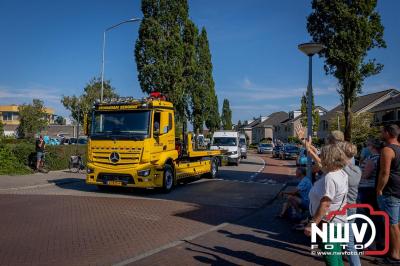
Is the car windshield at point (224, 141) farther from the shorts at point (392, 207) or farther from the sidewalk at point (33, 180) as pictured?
the shorts at point (392, 207)

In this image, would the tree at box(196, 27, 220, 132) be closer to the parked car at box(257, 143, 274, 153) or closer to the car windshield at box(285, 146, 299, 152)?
the car windshield at box(285, 146, 299, 152)

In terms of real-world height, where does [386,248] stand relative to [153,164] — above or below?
below

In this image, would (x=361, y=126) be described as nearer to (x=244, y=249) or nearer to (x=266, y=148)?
(x=266, y=148)

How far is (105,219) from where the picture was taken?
30.1ft

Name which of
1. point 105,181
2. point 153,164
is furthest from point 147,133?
point 105,181

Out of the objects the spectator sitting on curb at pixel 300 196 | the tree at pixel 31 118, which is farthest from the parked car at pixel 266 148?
the spectator sitting on curb at pixel 300 196

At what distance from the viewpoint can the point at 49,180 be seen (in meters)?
16.5

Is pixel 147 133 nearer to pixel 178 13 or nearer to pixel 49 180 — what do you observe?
pixel 49 180

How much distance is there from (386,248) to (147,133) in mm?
8446

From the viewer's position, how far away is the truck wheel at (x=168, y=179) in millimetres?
13697

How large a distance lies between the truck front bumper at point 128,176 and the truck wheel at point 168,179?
301mm

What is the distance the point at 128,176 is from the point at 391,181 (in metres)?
8.82

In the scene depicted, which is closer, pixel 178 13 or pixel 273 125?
pixel 178 13

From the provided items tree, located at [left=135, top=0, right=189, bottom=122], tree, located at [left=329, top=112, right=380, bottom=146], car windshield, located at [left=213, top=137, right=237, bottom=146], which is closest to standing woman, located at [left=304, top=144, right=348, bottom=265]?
tree, located at [left=135, top=0, right=189, bottom=122]
